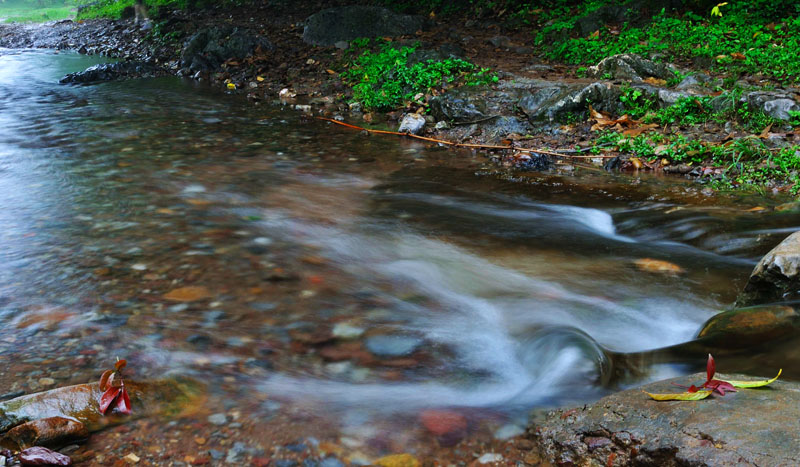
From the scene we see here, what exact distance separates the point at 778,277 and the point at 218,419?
2666 mm

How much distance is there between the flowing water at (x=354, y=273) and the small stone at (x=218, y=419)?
0.31 ft

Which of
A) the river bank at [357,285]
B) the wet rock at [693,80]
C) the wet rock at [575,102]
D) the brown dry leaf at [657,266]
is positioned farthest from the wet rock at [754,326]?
the wet rock at [693,80]

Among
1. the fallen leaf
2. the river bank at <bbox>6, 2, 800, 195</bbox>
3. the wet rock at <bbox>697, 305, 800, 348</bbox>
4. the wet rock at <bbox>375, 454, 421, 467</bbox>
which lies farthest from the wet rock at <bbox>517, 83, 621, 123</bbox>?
the wet rock at <bbox>375, 454, 421, 467</bbox>

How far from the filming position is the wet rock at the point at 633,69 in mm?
6871

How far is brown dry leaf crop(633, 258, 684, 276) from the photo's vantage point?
11.2 feet

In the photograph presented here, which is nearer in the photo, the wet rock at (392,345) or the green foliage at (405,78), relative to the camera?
the wet rock at (392,345)

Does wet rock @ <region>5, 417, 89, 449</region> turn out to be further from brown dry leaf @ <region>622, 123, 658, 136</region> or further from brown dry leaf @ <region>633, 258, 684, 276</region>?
brown dry leaf @ <region>622, 123, 658, 136</region>

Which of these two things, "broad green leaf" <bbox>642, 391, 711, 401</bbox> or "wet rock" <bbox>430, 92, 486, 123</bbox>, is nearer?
"broad green leaf" <bbox>642, 391, 711, 401</bbox>

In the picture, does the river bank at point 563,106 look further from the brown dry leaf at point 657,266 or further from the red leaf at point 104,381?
the red leaf at point 104,381

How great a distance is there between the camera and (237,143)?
262 inches

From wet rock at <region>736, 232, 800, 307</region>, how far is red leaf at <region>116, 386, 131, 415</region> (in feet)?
9.73

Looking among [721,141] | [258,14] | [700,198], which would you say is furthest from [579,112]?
[258,14]

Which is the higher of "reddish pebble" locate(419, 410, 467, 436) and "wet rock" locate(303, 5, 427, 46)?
"wet rock" locate(303, 5, 427, 46)

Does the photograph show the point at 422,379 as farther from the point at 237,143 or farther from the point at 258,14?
the point at 258,14
